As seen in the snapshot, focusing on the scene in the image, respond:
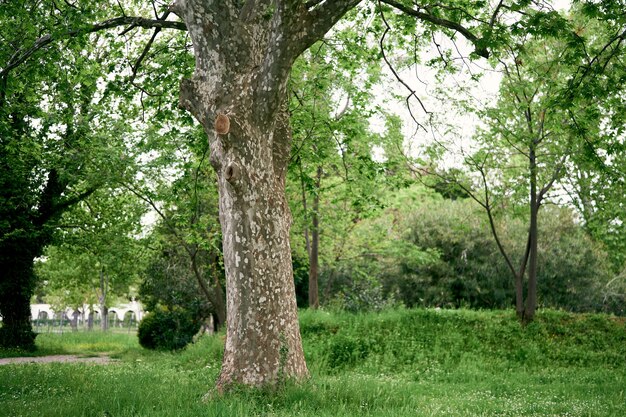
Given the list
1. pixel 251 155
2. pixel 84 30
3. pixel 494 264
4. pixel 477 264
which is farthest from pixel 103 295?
pixel 251 155

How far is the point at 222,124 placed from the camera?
774cm

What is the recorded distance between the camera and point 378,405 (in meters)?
7.10

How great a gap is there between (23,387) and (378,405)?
5704mm

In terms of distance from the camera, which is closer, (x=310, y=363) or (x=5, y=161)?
(x=310, y=363)

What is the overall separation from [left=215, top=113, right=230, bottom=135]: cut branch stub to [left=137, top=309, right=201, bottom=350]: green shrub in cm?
1745

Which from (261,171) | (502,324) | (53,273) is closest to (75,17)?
(261,171)

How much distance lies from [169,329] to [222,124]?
58.2ft

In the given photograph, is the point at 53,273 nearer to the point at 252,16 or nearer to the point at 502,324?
the point at 502,324

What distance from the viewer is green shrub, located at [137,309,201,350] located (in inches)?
931

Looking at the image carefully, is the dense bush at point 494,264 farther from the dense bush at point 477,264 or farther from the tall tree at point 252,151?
the tall tree at point 252,151

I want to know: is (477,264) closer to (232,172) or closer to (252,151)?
(252,151)

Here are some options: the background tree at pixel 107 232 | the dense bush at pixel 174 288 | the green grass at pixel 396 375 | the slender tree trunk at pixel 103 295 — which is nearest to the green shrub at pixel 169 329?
the dense bush at pixel 174 288

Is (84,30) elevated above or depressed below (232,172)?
above

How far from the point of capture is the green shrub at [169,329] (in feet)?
77.6
